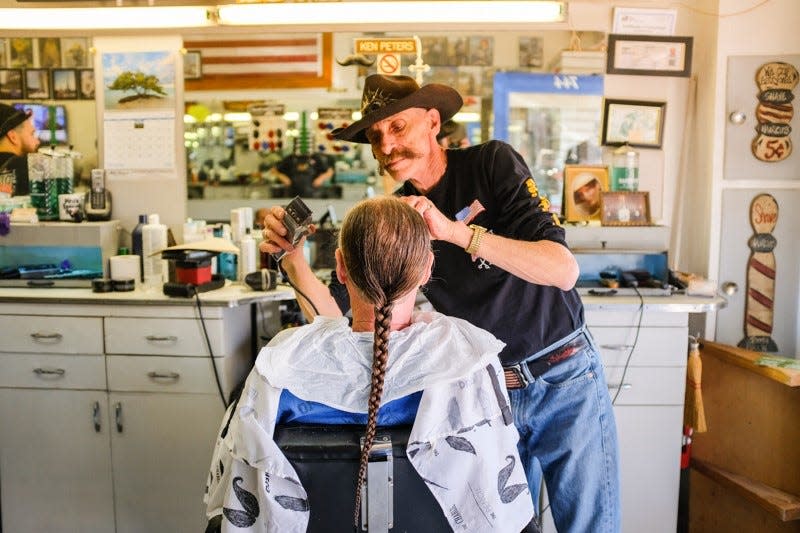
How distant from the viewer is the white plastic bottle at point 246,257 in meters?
2.94

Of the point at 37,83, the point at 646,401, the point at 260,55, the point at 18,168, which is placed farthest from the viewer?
the point at 260,55

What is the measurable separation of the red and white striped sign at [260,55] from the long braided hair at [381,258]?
8.30 ft

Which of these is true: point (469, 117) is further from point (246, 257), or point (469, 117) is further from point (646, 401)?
point (646, 401)

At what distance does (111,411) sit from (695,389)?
2.23 meters

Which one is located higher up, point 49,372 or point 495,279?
point 495,279

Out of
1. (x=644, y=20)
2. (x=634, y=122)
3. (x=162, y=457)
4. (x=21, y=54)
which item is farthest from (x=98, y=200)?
(x=644, y=20)

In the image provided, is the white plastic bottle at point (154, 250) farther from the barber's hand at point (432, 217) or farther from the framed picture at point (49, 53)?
the barber's hand at point (432, 217)

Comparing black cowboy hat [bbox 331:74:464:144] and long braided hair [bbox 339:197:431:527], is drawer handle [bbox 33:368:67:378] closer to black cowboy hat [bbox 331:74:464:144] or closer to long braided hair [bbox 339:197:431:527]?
black cowboy hat [bbox 331:74:464:144]

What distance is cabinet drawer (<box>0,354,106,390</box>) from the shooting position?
2.65 m

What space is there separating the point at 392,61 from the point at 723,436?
2046mm

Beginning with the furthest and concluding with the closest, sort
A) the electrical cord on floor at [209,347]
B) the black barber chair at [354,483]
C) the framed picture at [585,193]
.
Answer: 1. the framed picture at [585,193]
2. the electrical cord on floor at [209,347]
3. the black barber chair at [354,483]

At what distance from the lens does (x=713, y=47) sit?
291 cm

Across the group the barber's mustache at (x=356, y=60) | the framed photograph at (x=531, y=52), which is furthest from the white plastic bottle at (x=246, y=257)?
the framed photograph at (x=531, y=52)

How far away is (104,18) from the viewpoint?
2.87m
